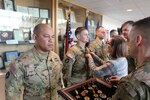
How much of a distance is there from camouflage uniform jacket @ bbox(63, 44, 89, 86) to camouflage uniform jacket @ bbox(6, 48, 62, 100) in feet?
1.69

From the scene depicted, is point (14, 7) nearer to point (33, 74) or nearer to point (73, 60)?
point (73, 60)

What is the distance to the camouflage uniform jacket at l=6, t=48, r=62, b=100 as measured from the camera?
1.31 m

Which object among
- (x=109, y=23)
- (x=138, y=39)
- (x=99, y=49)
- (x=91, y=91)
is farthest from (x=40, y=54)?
(x=109, y=23)

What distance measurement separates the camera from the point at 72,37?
11.1ft

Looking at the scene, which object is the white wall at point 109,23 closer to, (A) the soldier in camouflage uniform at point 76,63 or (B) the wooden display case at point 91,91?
(A) the soldier in camouflage uniform at point 76,63

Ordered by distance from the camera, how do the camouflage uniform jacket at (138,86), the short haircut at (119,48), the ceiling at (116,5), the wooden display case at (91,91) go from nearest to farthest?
the camouflage uniform jacket at (138,86), the wooden display case at (91,91), the short haircut at (119,48), the ceiling at (116,5)

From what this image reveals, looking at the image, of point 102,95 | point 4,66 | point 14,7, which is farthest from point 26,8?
point 102,95

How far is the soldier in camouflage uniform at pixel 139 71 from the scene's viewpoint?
729 millimetres

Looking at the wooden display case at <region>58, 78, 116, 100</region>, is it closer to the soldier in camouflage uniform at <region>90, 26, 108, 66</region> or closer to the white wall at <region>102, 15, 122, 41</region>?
the soldier in camouflage uniform at <region>90, 26, 108, 66</region>

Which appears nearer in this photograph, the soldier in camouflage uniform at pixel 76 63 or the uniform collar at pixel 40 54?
the uniform collar at pixel 40 54

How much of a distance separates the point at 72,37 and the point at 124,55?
183 cm

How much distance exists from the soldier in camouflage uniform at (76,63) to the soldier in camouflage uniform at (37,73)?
0.51 meters

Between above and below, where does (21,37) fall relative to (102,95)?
above

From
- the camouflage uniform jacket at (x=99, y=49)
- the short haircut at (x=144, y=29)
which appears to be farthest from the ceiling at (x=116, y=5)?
the short haircut at (x=144, y=29)
